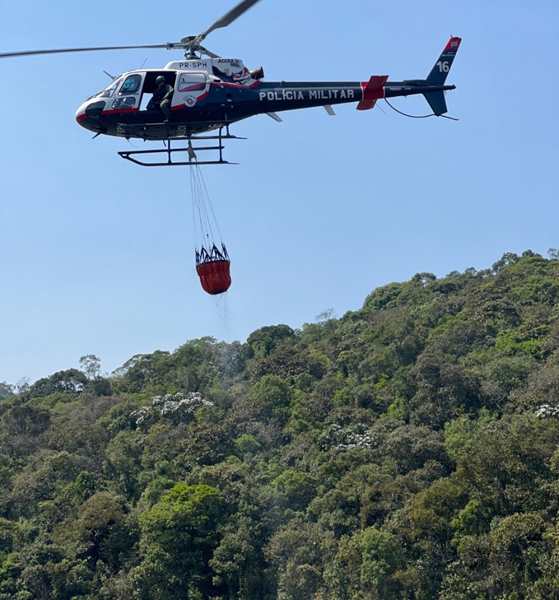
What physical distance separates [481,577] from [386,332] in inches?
916

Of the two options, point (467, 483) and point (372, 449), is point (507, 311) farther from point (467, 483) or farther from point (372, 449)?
point (467, 483)

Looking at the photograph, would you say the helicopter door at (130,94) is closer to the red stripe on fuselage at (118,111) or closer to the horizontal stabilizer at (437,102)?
the red stripe on fuselage at (118,111)

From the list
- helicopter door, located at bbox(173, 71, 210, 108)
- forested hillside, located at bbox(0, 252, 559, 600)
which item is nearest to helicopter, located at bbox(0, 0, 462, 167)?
helicopter door, located at bbox(173, 71, 210, 108)

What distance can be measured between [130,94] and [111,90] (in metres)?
0.41

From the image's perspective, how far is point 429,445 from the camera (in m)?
40.1

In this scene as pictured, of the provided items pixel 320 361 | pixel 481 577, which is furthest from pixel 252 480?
pixel 320 361

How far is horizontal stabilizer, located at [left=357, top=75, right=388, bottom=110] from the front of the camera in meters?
24.7

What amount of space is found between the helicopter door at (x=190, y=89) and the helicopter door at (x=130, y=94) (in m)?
0.72

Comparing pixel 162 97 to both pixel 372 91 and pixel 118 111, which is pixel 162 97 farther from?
pixel 372 91

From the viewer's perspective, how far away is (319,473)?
4103 cm

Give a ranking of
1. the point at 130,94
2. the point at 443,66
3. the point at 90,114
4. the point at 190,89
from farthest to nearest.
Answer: the point at 443,66 → the point at 90,114 → the point at 130,94 → the point at 190,89

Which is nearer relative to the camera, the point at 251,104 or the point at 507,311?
the point at 251,104

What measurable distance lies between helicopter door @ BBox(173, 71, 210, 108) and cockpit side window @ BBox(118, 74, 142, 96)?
75 cm

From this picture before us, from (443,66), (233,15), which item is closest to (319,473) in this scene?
(443,66)
